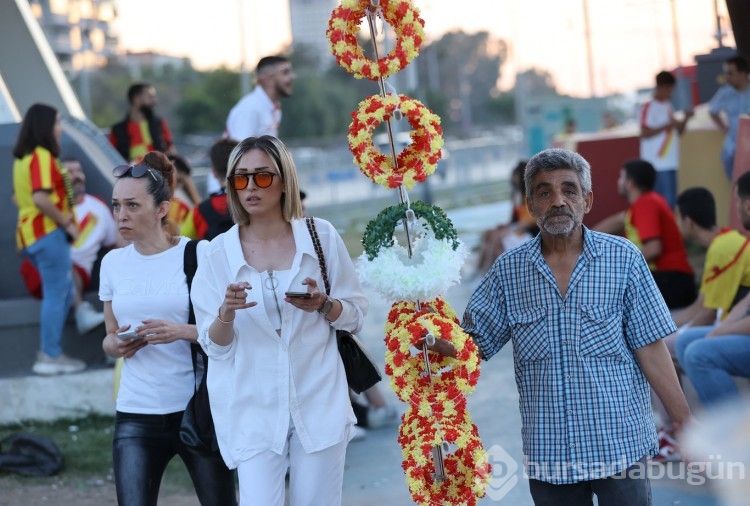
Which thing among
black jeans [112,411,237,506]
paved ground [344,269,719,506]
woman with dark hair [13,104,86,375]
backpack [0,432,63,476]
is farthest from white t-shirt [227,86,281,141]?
black jeans [112,411,237,506]

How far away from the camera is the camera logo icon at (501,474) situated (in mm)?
6640

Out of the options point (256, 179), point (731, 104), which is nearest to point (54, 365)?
point (256, 179)

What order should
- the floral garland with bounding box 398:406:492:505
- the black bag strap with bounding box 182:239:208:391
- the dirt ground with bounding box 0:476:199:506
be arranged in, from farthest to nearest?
the dirt ground with bounding box 0:476:199:506 → the black bag strap with bounding box 182:239:208:391 → the floral garland with bounding box 398:406:492:505

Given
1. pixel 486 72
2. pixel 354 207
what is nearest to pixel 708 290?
pixel 354 207

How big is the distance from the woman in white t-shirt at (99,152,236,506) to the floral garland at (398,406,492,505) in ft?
2.88

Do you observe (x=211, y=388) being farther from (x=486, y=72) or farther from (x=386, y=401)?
(x=486, y=72)

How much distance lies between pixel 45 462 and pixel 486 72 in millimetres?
109934

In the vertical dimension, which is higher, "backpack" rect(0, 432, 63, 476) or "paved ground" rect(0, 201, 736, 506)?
"backpack" rect(0, 432, 63, 476)

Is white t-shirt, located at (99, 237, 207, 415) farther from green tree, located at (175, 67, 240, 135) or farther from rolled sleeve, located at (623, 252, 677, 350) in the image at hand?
green tree, located at (175, 67, 240, 135)

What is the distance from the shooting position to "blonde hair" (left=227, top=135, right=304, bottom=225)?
440cm

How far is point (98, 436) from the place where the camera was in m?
8.57

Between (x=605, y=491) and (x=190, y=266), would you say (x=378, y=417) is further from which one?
(x=605, y=491)

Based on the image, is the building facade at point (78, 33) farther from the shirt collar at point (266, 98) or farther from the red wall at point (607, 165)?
the shirt collar at point (266, 98)

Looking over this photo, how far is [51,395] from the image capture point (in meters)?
9.02
